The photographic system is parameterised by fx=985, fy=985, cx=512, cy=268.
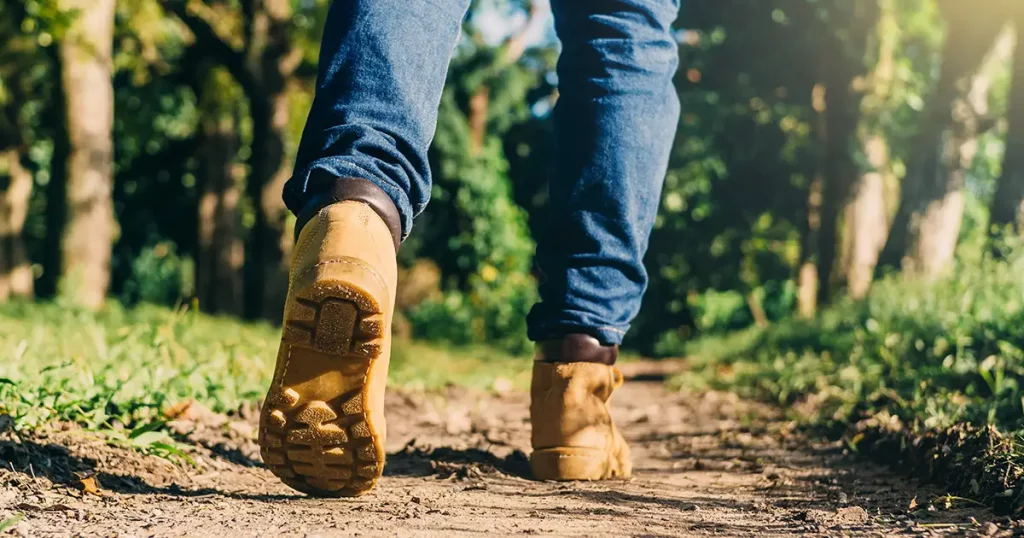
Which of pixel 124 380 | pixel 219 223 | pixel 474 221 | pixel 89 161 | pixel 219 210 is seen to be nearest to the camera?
pixel 124 380

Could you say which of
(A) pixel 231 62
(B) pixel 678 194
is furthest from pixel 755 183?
(A) pixel 231 62

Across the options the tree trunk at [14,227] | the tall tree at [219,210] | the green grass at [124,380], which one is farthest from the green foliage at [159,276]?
the green grass at [124,380]

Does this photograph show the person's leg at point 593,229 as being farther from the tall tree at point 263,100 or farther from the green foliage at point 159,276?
the green foliage at point 159,276

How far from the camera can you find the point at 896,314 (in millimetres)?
5262

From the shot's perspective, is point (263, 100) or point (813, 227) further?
point (813, 227)

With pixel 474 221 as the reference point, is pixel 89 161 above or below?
below

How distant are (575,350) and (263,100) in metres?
10.2

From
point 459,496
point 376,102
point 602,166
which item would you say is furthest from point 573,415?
point 376,102

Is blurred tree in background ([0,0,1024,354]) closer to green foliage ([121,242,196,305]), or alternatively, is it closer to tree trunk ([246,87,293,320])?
tree trunk ([246,87,293,320])

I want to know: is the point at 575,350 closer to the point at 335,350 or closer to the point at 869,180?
the point at 335,350

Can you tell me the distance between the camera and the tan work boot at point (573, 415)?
2.14 m

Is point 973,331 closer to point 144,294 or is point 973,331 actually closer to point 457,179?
point 457,179

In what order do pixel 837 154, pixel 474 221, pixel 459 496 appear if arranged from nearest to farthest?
pixel 459 496, pixel 837 154, pixel 474 221

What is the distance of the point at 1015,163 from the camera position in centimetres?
794
